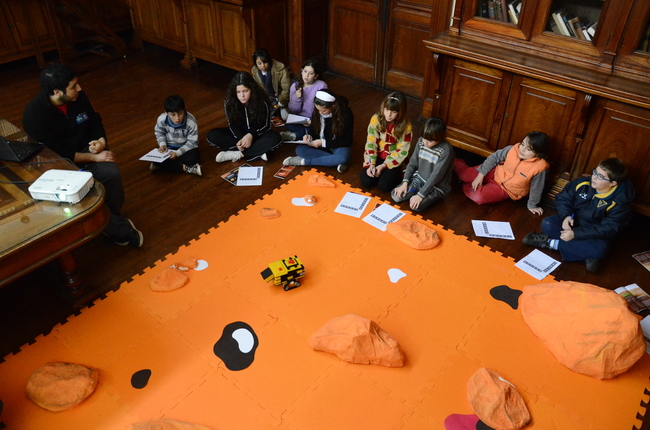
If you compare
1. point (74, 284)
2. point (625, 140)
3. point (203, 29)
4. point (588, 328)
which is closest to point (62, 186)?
point (74, 284)

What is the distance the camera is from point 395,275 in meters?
2.78

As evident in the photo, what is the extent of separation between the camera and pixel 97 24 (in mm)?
5176

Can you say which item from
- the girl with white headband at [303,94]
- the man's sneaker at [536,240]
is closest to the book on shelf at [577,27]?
the man's sneaker at [536,240]

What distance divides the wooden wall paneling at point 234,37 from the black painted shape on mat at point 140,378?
324cm

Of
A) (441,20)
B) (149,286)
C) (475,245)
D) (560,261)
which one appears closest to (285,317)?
(149,286)

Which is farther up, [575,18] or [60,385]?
[575,18]

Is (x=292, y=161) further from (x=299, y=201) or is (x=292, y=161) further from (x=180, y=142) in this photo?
(x=180, y=142)

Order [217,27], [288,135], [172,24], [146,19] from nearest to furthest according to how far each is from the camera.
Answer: [288,135], [217,27], [172,24], [146,19]

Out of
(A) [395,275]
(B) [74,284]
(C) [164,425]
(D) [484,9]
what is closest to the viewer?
(C) [164,425]

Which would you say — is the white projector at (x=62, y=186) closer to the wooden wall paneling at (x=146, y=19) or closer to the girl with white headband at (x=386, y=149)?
the girl with white headband at (x=386, y=149)

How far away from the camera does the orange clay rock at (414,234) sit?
9.72 ft

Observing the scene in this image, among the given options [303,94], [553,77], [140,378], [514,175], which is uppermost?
[553,77]

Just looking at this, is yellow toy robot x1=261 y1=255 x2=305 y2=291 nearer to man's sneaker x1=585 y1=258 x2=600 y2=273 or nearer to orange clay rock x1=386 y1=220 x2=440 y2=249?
orange clay rock x1=386 y1=220 x2=440 y2=249

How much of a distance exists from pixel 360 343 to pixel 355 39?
134 inches
